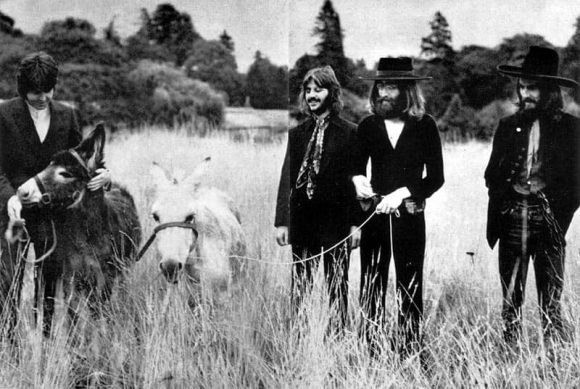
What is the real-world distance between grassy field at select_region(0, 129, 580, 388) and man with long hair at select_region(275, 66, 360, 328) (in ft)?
0.43

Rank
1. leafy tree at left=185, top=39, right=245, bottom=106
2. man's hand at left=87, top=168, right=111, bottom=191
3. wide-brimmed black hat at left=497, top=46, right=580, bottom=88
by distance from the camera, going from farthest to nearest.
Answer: leafy tree at left=185, top=39, right=245, bottom=106, man's hand at left=87, top=168, right=111, bottom=191, wide-brimmed black hat at left=497, top=46, right=580, bottom=88

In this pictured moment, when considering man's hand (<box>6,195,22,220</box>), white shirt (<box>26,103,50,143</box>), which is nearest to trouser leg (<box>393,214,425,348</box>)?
white shirt (<box>26,103,50,143</box>)

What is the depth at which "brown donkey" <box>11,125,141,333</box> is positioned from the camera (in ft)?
19.4

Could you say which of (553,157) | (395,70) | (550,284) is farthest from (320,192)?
(550,284)

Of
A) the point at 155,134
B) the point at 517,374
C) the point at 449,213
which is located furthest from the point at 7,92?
the point at 517,374

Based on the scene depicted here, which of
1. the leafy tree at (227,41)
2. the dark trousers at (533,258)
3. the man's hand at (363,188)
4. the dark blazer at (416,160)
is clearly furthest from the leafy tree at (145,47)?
the dark trousers at (533,258)

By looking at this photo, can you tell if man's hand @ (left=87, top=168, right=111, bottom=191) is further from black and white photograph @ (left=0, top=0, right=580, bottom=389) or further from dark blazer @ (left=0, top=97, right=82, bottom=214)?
dark blazer @ (left=0, top=97, right=82, bottom=214)

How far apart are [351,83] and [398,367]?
7.94 feet

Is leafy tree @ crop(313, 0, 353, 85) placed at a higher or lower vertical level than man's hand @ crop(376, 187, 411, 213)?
higher

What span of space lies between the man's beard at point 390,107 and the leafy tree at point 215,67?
4.20 feet

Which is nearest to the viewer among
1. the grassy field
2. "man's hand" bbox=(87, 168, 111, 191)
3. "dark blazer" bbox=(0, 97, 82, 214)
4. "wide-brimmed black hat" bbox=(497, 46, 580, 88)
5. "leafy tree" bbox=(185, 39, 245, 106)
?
the grassy field

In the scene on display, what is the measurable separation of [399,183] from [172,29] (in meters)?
2.36

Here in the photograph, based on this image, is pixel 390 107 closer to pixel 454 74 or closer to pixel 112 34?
pixel 454 74

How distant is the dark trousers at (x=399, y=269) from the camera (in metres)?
5.98
